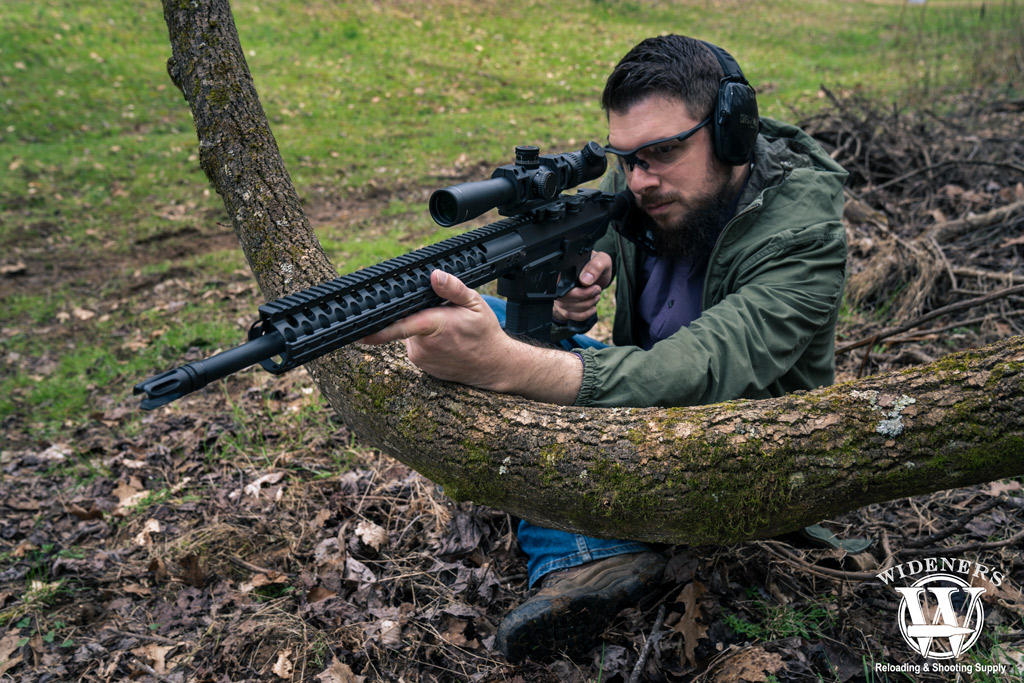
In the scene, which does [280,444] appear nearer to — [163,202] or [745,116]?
[745,116]

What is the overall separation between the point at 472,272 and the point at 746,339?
117cm

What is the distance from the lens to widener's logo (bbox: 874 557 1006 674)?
7.92 feet

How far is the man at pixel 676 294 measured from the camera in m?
2.41

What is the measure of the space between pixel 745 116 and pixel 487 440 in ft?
6.52

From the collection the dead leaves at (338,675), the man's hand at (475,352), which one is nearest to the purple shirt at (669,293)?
the man's hand at (475,352)

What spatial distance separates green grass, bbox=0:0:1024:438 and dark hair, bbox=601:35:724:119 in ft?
14.1

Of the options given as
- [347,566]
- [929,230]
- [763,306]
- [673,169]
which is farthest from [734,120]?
[929,230]

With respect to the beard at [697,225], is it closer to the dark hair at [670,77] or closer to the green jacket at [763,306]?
the green jacket at [763,306]

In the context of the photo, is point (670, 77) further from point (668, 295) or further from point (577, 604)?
point (577, 604)

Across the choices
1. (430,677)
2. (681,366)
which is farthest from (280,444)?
(681,366)

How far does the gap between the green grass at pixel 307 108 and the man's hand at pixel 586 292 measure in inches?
147

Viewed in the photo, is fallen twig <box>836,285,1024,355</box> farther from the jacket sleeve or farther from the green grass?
the green grass

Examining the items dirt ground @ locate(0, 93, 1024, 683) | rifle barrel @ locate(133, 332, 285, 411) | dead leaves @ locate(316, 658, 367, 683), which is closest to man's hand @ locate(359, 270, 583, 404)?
rifle barrel @ locate(133, 332, 285, 411)

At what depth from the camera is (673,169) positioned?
3.15 metres
